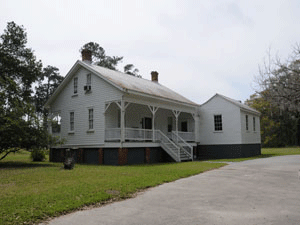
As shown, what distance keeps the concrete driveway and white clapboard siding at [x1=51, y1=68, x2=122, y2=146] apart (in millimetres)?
10391

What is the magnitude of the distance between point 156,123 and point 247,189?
15867 millimetres

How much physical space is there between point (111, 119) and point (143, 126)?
13.3 ft

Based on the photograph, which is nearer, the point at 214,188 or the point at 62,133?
the point at 214,188

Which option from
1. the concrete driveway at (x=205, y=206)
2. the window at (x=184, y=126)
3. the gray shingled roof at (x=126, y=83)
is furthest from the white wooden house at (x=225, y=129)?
the concrete driveway at (x=205, y=206)

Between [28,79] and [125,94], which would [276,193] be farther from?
[28,79]

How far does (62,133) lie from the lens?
73.6 feet

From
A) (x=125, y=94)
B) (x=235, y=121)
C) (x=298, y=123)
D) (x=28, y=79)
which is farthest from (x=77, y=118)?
(x=298, y=123)

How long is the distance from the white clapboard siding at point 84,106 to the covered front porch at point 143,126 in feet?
1.77

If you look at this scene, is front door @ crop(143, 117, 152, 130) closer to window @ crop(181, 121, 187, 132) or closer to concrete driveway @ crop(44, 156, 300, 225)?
window @ crop(181, 121, 187, 132)

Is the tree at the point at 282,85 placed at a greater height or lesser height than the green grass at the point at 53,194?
greater

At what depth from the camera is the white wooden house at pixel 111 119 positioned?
18266 mm

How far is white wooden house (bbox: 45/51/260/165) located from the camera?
18266 millimetres

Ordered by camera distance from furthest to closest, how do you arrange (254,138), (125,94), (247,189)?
(254,138), (125,94), (247,189)

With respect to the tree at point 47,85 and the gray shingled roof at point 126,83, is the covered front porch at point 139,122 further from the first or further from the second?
the tree at point 47,85
